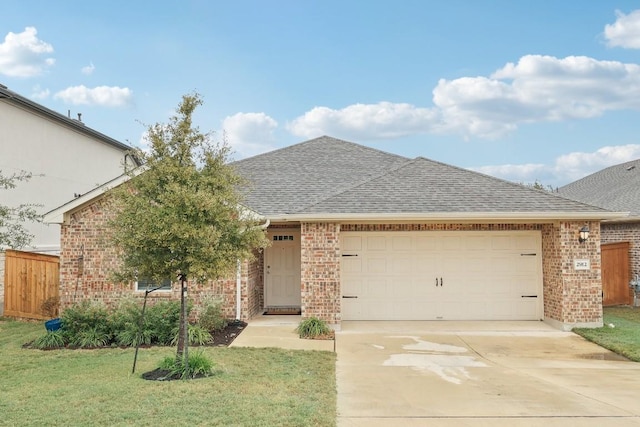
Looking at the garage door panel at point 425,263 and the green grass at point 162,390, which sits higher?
the garage door panel at point 425,263

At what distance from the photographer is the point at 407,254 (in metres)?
12.1

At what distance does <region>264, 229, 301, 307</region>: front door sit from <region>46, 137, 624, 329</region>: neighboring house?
3 cm

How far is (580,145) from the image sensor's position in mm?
20328

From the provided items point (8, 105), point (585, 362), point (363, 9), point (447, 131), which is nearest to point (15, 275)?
point (8, 105)

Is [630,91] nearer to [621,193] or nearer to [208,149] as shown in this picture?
[621,193]

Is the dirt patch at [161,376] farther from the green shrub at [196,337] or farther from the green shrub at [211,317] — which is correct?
the green shrub at [211,317]

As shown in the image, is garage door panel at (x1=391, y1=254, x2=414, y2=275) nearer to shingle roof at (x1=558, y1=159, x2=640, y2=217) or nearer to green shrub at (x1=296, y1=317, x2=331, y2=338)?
green shrub at (x1=296, y1=317, x2=331, y2=338)

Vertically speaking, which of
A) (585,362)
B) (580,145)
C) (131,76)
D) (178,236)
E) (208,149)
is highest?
(131,76)

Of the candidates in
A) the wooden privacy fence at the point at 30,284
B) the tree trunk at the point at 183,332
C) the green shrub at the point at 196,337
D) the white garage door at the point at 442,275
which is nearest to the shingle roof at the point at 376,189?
the white garage door at the point at 442,275

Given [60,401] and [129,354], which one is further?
[129,354]

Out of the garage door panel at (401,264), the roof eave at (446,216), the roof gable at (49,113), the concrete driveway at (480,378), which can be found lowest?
the concrete driveway at (480,378)

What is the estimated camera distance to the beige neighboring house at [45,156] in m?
15.2

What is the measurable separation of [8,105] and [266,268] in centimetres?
989

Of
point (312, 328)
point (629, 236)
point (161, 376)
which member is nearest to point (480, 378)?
point (312, 328)
